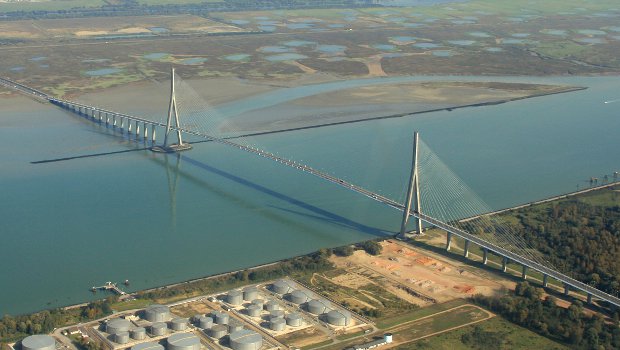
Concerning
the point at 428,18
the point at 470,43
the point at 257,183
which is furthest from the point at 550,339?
the point at 428,18

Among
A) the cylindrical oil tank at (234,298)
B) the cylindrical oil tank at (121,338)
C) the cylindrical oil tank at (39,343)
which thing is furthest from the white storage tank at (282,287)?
the cylindrical oil tank at (39,343)

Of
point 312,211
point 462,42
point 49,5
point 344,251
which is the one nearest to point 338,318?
point 344,251

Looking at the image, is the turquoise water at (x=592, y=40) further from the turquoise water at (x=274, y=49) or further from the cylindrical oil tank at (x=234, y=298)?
the cylindrical oil tank at (x=234, y=298)

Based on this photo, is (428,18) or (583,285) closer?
(583,285)

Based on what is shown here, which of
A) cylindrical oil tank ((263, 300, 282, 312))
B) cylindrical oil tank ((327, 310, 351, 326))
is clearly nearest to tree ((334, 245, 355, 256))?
cylindrical oil tank ((263, 300, 282, 312))

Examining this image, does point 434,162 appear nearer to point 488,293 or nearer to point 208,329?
point 488,293

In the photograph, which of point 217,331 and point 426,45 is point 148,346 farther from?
point 426,45

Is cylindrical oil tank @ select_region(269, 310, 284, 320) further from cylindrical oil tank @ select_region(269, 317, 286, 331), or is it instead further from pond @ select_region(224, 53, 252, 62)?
pond @ select_region(224, 53, 252, 62)

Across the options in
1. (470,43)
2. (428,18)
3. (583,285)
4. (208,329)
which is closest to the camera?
(208,329)
